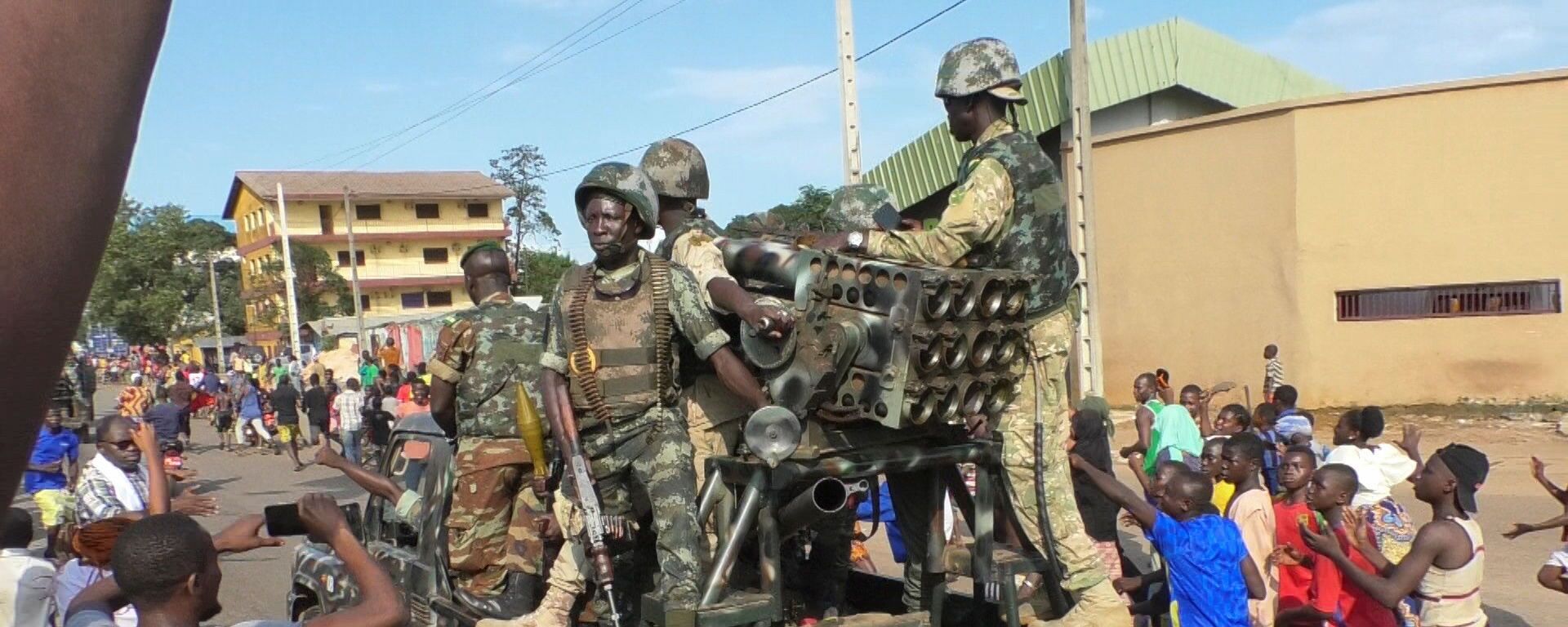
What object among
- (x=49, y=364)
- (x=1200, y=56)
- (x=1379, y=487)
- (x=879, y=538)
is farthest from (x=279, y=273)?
(x=49, y=364)

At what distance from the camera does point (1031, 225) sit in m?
4.31

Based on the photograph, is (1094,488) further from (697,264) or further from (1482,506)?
(1482,506)

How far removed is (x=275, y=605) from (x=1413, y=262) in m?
14.9

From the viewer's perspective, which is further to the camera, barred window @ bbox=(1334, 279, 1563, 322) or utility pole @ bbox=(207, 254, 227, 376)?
utility pole @ bbox=(207, 254, 227, 376)

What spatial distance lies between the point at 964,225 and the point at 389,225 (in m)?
56.5

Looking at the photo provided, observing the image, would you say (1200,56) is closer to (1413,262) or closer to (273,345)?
(1413,262)

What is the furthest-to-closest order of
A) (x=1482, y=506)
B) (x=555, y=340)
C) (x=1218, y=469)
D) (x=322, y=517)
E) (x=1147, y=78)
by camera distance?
1. (x=1147, y=78)
2. (x=1482, y=506)
3. (x=1218, y=469)
4. (x=555, y=340)
5. (x=322, y=517)

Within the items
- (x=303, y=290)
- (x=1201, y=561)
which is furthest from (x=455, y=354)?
(x=303, y=290)

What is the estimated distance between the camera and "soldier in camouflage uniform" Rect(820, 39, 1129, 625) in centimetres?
399

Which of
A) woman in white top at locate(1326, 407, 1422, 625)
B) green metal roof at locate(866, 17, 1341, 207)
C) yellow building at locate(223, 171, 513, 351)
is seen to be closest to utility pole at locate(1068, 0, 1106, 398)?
green metal roof at locate(866, 17, 1341, 207)

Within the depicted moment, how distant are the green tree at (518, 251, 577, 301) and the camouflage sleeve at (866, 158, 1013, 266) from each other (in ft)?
137

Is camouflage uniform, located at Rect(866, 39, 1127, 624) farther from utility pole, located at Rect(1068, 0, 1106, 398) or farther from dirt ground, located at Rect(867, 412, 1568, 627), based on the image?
utility pole, located at Rect(1068, 0, 1106, 398)

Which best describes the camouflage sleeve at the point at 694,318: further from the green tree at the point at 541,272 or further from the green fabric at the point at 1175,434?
the green tree at the point at 541,272

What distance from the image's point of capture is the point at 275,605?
9320mm
